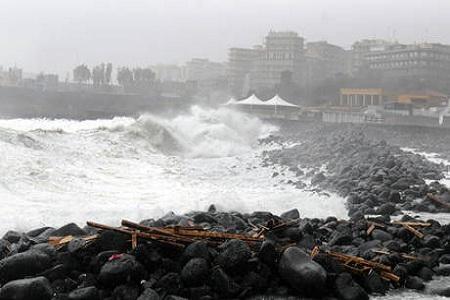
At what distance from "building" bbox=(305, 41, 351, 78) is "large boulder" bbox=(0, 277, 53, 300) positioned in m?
108

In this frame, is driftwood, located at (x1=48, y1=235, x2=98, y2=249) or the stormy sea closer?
driftwood, located at (x1=48, y1=235, x2=98, y2=249)

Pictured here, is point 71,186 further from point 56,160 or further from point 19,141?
point 19,141

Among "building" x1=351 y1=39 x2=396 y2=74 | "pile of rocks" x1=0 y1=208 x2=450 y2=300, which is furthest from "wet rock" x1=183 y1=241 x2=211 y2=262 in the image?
"building" x1=351 y1=39 x2=396 y2=74

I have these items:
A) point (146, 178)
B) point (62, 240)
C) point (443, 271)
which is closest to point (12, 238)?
point (62, 240)

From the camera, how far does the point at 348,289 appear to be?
18.5ft

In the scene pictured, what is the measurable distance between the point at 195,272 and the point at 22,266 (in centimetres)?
183

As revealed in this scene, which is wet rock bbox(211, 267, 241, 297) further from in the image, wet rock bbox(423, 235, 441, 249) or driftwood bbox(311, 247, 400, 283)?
wet rock bbox(423, 235, 441, 249)

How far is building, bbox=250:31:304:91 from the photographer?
10431 cm

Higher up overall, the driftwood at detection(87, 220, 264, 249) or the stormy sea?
the driftwood at detection(87, 220, 264, 249)

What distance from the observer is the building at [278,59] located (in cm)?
10431

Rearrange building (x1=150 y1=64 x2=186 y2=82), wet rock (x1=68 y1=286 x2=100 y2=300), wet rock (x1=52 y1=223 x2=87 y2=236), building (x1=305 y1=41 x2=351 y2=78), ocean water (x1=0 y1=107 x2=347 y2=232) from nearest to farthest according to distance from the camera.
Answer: wet rock (x1=68 y1=286 x2=100 y2=300)
wet rock (x1=52 y1=223 x2=87 y2=236)
ocean water (x1=0 y1=107 x2=347 y2=232)
building (x1=305 y1=41 x2=351 y2=78)
building (x1=150 y1=64 x2=186 y2=82)

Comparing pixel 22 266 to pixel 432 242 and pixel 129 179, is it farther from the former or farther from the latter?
pixel 129 179

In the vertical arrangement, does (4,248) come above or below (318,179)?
above

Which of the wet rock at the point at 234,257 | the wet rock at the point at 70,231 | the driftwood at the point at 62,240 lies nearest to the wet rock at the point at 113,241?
the driftwood at the point at 62,240
